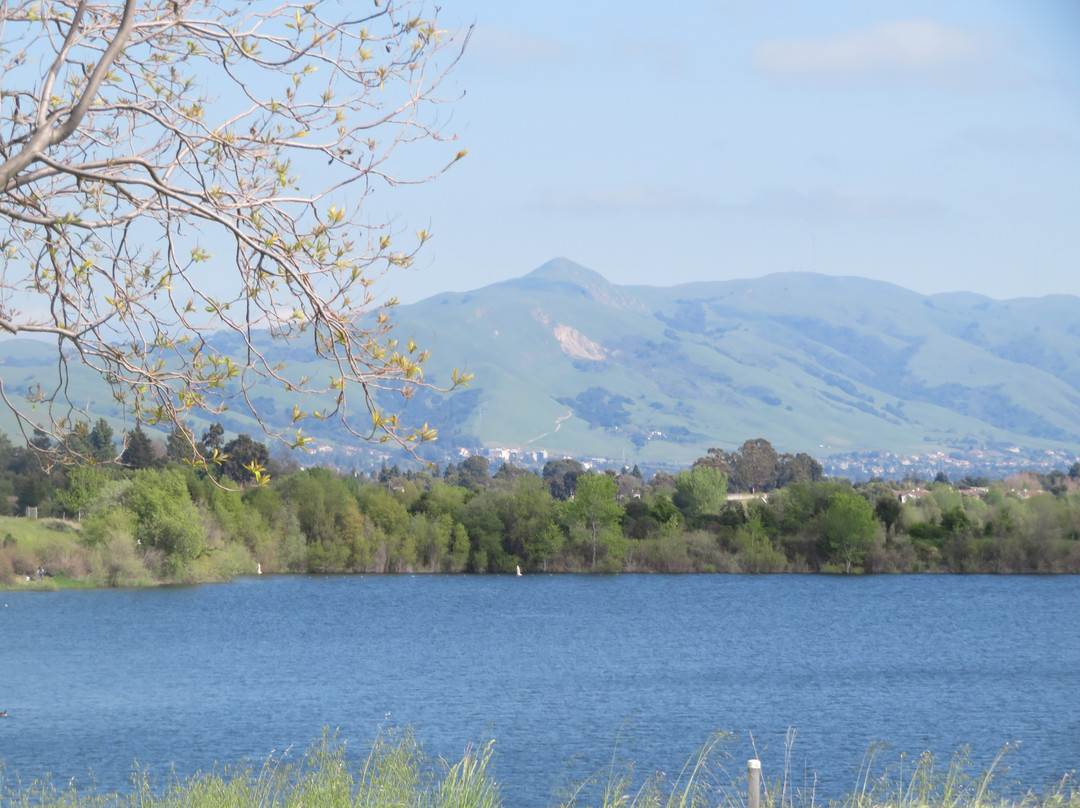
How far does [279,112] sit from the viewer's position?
28.2 feet

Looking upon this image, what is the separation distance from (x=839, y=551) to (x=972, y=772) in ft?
208

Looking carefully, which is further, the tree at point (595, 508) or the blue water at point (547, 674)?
the tree at point (595, 508)

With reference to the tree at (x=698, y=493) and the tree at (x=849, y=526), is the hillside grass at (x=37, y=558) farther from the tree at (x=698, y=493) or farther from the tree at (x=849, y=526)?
the tree at (x=849, y=526)

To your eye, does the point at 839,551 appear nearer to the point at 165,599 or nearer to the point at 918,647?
the point at 918,647

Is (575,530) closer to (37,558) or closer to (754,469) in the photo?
(37,558)

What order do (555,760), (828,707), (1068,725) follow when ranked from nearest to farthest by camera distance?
1. (555,760)
2. (1068,725)
3. (828,707)

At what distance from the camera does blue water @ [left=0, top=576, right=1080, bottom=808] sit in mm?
32625

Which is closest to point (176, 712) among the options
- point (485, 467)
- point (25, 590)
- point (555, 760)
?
point (555, 760)

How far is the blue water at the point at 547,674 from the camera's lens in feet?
107

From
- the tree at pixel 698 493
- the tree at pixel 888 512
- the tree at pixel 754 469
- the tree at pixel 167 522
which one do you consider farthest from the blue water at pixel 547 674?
the tree at pixel 754 469

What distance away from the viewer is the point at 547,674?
47.7 m

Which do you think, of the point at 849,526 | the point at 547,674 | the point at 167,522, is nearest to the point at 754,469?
the point at 849,526

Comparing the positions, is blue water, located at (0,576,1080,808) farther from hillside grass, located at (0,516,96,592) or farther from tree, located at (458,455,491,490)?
tree, located at (458,455,491,490)

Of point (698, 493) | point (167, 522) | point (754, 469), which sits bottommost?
point (698, 493)
